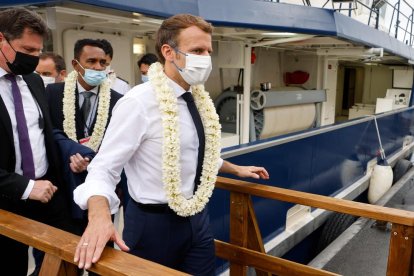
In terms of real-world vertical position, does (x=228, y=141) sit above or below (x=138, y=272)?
below

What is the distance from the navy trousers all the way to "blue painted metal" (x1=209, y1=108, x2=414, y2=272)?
1352mm

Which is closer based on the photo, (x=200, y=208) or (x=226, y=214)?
(x=200, y=208)

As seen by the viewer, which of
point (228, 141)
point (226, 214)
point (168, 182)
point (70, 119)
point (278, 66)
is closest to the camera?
point (168, 182)

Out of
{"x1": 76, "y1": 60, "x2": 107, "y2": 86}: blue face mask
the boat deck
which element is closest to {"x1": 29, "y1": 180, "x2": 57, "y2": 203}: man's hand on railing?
{"x1": 76, "y1": 60, "x2": 107, "y2": 86}: blue face mask

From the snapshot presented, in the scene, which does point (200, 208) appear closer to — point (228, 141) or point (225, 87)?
point (228, 141)

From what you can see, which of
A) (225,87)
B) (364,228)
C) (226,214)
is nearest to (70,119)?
(226,214)

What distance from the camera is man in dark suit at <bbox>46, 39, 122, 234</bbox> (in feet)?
8.62

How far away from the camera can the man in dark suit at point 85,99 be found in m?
2.63

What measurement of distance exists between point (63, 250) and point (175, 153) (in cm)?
58

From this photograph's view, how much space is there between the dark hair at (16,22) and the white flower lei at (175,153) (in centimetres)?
60

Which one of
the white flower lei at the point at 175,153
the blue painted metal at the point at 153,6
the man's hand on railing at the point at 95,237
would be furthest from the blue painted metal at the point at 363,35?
the man's hand on railing at the point at 95,237

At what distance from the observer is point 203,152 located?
1859 millimetres

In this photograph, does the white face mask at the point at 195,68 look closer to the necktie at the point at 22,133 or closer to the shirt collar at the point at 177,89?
the shirt collar at the point at 177,89

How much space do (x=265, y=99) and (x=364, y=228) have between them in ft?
9.53
